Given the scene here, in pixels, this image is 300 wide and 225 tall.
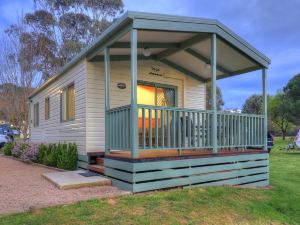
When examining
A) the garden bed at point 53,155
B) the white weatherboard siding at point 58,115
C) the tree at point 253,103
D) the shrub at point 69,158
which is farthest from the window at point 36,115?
the tree at point 253,103

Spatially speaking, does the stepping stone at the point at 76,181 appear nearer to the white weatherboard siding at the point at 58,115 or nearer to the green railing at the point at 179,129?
the green railing at the point at 179,129

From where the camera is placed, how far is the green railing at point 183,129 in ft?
18.5

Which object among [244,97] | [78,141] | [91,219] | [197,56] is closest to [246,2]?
[197,56]

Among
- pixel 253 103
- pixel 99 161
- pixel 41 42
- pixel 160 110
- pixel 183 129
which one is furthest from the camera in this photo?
pixel 253 103

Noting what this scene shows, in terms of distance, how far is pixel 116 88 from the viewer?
8.36 metres

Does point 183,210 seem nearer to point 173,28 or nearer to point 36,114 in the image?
point 173,28

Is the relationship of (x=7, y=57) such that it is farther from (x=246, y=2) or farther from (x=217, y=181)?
(x=217, y=181)

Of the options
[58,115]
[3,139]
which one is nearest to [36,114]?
[58,115]

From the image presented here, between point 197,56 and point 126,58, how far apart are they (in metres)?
1.95

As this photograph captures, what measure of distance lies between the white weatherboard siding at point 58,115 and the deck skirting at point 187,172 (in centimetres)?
210

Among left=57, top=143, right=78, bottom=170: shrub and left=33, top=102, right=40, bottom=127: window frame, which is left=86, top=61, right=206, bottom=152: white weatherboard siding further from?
left=33, top=102, right=40, bottom=127: window frame

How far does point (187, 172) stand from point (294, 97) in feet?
77.0

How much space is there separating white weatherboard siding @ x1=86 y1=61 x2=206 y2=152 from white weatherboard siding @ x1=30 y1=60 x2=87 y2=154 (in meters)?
0.19

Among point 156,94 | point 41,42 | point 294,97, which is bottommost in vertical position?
point 156,94
